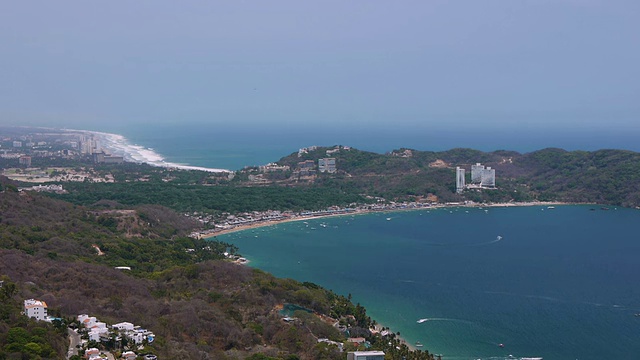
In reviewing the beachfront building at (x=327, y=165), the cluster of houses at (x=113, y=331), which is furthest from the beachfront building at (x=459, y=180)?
the cluster of houses at (x=113, y=331)

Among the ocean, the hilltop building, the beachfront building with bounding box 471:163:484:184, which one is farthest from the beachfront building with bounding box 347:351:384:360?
the hilltop building

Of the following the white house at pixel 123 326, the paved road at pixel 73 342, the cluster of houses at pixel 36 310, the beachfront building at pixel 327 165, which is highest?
the beachfront building at pixel 327 165

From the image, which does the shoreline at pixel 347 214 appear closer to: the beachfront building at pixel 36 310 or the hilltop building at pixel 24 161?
the beachfront building at pixel 36 310

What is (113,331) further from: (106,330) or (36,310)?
(36,310)

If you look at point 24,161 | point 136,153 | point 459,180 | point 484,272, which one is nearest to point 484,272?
point 484,272

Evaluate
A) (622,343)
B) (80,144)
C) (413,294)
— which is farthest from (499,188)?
(80,144)

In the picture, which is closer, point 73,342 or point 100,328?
point 73,342
